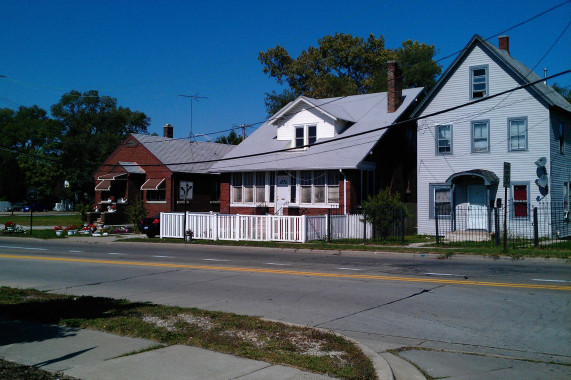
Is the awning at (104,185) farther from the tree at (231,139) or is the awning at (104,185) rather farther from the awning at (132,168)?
the tree at (231,139)

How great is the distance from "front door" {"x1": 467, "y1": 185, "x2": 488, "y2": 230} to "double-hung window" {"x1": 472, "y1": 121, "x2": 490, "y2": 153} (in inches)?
80.3

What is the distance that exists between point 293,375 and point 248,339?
1.65 metres

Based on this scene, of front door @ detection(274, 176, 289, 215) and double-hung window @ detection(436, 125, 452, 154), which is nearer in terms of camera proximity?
double-hung window @ detection(436, 125, 452, 154)

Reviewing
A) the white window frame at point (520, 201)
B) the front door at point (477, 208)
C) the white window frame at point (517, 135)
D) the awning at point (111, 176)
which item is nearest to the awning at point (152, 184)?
the awning at point (111, 176)

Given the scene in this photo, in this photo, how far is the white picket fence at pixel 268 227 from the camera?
2475 cm

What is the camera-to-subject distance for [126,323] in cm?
825

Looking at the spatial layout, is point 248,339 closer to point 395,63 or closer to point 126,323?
point 126,323

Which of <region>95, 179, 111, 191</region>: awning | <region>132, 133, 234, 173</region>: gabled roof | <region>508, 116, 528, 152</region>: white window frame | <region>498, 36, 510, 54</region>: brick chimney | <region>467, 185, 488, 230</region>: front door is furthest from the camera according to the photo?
<region>95, 179, 111, 191</region>: awning

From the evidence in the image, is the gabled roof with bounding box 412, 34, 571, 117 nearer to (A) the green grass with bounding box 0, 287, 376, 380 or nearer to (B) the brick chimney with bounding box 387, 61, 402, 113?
(B) the brick chimney with bounding box 387, 61, 402, 113

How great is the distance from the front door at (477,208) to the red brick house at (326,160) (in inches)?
224

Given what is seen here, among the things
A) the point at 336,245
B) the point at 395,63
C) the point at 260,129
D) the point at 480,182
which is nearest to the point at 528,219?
the point at 480,182

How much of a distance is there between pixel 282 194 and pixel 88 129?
65.7 metres

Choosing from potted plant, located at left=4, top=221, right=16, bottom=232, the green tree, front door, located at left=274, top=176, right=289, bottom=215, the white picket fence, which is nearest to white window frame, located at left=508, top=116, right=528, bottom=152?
the white picket fence

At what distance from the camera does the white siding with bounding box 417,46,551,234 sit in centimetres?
2544
